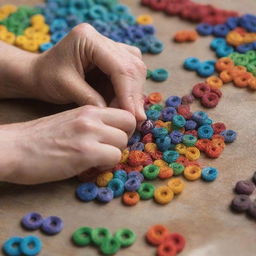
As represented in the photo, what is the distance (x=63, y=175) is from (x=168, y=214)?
0.75 ft

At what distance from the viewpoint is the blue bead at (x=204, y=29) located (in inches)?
60.7

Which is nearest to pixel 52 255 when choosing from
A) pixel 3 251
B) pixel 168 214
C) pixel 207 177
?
pixel 3 251

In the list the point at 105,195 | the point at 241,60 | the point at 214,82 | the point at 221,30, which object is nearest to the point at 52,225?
the point at 105,195

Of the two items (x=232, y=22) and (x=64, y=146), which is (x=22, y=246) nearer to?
(x=64, y=146)

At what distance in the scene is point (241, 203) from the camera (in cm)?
108

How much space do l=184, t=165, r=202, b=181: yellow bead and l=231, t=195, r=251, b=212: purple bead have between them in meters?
0.10

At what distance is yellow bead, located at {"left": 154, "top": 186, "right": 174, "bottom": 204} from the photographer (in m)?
1.10

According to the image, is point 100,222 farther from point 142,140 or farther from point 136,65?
point 136,65

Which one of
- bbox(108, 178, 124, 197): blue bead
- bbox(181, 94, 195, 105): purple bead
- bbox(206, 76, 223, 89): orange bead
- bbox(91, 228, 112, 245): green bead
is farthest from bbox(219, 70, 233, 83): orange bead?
bbox(91, 228, 112, 245): green bead

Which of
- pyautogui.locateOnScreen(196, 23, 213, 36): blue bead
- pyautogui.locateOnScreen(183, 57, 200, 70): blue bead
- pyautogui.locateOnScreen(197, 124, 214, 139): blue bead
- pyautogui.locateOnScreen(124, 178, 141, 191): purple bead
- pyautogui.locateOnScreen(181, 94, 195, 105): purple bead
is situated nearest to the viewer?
pyautogui.locateOnScreen(124, 178, 141, 191): purple bead

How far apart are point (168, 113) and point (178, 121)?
0.05 m

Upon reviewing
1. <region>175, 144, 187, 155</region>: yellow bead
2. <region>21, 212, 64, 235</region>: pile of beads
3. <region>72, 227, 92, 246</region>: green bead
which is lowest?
<region>21, 212, 64, 235</region>: pile of beads

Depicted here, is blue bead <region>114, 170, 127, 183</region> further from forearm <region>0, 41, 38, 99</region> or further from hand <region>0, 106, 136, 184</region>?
forearm <region>0, 41, 38, 99</region>

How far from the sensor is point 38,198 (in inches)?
44.4
